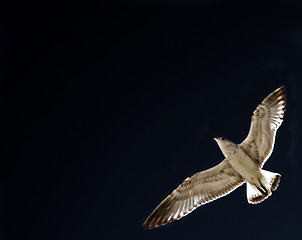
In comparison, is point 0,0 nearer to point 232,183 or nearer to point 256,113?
point 256,113

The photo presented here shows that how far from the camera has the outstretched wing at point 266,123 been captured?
195 inches

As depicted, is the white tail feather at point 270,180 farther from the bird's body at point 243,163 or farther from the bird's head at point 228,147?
the bird's head at point 228,147

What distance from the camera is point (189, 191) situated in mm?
5500

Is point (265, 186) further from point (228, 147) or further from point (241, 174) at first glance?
point (228, 147)

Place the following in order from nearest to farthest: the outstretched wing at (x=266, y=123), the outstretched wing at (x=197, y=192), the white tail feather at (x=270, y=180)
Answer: the outstretched wing at (x=266, y=123)
the white tail feather at (x=270, y=180)
the outstretched wing at (x=197, y=192)

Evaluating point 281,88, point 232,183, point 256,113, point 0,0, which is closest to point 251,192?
point 232,183

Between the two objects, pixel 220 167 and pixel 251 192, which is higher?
pixel 220 167

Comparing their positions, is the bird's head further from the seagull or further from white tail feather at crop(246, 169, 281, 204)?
white tail feather at crop(246, 169, 281, 204)

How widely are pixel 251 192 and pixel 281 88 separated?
1.66 meters

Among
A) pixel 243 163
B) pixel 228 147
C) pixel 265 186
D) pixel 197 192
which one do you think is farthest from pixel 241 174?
pixel 197 192

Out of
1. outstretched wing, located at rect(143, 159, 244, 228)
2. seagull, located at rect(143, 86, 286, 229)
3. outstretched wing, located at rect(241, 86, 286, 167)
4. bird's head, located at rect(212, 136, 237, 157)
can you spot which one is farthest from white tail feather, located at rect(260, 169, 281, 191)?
bird's head, located at rect(212, 136, 237, 157)

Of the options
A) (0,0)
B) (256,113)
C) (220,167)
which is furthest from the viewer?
(220,167)

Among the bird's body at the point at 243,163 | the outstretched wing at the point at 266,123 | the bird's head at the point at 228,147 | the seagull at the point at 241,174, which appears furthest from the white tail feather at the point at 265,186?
the bird's head at the point at 228,147

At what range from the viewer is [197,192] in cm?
548
